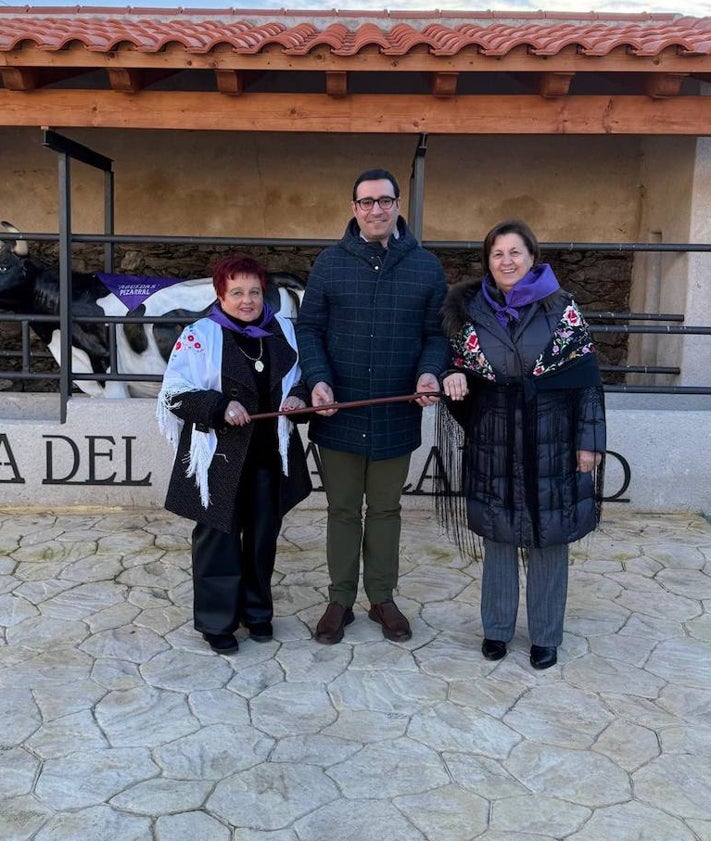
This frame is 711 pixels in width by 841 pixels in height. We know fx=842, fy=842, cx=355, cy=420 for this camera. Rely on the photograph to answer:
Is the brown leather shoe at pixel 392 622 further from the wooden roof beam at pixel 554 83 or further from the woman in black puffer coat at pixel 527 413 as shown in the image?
the wooden roof beam at pixel 554 83

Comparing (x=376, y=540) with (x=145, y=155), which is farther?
(x=145, y=155)

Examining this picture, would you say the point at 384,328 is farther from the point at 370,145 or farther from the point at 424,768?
the point at 370,145

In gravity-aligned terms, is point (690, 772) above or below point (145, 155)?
below

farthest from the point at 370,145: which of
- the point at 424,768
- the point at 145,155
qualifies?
the point at 424,768

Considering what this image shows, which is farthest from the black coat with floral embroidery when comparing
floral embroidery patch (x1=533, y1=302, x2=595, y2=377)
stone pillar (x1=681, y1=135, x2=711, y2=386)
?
stone pillar (x1=681, y1=135, x2=711, y2=386)

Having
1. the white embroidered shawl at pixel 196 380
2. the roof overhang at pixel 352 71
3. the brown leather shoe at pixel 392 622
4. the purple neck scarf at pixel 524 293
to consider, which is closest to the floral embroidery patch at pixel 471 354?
the purple neck scarf at pixel 524 293

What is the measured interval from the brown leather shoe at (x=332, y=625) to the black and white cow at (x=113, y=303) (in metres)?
3.14

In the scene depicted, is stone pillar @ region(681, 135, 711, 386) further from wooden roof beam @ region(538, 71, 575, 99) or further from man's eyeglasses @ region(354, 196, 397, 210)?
man's eyeglasses @ region(354, 196, 397, 210)

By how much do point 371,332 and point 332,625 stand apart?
1264mm

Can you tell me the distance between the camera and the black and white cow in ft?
20.5

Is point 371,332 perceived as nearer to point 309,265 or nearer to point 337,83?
point 337,83

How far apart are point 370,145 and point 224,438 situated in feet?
15.3

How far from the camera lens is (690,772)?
2701 mm

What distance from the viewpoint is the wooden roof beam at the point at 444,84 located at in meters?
4.88
